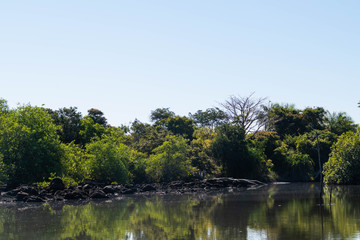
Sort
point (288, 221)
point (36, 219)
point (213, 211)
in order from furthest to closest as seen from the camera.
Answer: point (213, 211) < point (36, 219) < point (288, 221)

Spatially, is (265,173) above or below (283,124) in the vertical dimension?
below

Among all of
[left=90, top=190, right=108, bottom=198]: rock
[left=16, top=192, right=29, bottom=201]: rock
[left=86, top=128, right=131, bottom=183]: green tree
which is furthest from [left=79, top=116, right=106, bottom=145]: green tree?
[left=16, top=192, right=29, bottom=201]: rock

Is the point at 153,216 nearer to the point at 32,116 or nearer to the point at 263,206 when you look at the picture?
the point at 263,206

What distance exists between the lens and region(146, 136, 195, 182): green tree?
40344 mm

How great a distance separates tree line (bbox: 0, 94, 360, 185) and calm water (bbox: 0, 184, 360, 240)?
25.2 ft

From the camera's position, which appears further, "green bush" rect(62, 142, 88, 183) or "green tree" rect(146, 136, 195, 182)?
"green tree" rect(146, 136, 195, 182)

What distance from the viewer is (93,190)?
3041 centimetres

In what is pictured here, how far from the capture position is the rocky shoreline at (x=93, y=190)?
27250 millimetres

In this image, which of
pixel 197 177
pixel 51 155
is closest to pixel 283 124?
pixel 197 177

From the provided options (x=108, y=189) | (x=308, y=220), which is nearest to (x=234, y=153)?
(x=108, y=189)

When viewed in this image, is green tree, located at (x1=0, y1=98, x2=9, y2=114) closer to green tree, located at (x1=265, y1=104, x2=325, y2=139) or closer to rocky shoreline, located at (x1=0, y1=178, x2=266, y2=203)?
rocky shoreline, located at (x1=0, y1=178, x2=266, y2=203)

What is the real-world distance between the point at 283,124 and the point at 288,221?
40810mm

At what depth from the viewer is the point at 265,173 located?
47.0 meters

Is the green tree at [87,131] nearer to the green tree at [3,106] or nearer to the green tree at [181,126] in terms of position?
the green tree at [3,106]
